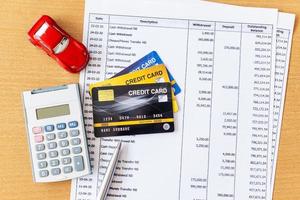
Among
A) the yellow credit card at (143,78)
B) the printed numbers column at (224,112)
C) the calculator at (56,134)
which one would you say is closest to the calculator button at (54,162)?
the calculator at (56,134)

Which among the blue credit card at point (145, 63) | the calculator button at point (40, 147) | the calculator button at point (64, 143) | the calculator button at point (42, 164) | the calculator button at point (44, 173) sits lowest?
the calculator button at point (44, 173)

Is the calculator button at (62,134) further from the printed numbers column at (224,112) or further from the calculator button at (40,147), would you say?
the printed numbers column at (224,112)

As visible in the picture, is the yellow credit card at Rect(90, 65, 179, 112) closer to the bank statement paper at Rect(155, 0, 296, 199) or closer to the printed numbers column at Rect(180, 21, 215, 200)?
the printed numbers column at Rect(180, 21, 215, 200)

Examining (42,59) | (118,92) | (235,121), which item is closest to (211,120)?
(235,121)

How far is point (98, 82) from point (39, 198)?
0.61 feet

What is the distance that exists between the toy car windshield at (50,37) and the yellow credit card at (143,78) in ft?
0.24

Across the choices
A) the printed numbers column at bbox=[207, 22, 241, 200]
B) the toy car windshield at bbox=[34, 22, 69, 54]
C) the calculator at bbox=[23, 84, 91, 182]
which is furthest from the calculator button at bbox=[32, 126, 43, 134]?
the printed numbers column at bbox=[207, 22, 241, 200]

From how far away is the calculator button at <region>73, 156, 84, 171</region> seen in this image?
56 cm

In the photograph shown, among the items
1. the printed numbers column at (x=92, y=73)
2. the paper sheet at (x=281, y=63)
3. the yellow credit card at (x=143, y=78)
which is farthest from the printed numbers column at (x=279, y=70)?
the printed numbers column at (x=92, y=73)

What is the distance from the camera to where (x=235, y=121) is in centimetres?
58

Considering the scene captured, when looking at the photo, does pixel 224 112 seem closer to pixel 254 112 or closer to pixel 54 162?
pixel 254 112

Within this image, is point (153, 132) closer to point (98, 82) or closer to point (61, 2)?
point (98, 82)

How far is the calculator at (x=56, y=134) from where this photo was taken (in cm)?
56

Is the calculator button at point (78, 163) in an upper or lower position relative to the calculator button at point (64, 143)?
lower
